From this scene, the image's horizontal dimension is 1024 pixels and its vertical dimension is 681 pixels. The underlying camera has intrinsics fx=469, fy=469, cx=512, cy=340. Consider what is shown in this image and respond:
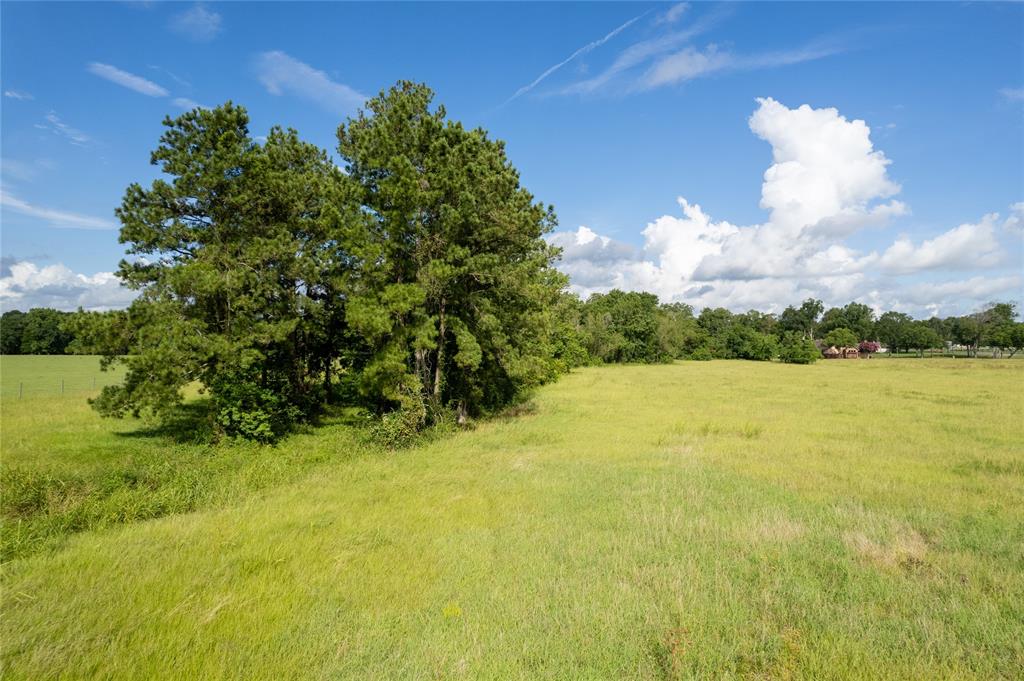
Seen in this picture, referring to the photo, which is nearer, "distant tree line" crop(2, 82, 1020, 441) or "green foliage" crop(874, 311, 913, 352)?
"distant tree line" crop(2, 82, 1020, 441)

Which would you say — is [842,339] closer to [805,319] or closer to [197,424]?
[805,319]

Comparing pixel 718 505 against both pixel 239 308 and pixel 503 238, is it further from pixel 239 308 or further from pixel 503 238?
pixel 239 308

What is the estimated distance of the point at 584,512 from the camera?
965 cm

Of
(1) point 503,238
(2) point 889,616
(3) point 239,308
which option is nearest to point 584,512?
(2) point 889,616

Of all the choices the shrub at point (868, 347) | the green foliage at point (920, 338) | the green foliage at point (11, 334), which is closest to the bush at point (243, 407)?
the green foliage at point (11, 334)

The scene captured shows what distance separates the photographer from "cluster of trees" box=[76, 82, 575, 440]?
15.7 meters

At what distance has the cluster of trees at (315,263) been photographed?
15.7m

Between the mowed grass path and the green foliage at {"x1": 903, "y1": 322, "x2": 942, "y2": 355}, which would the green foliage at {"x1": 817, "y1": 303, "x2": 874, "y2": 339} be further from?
the mowed grass path

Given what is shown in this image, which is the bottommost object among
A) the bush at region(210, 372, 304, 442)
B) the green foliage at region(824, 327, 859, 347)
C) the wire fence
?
the wire fence

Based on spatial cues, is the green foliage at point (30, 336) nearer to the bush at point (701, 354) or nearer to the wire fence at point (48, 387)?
the wire fence at point (48, 387)

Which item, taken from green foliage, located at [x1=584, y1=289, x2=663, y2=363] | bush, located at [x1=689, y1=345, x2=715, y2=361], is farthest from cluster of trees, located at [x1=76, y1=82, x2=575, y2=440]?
bush, located at [x1=689, y1=345, x2=715, y2=361]

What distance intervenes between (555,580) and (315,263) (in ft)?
51.1

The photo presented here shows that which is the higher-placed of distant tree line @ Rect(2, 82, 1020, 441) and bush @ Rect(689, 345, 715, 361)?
distant tree line @ Rect(2, 82, 1020, 441)

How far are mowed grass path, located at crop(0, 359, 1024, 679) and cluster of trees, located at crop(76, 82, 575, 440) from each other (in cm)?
618
